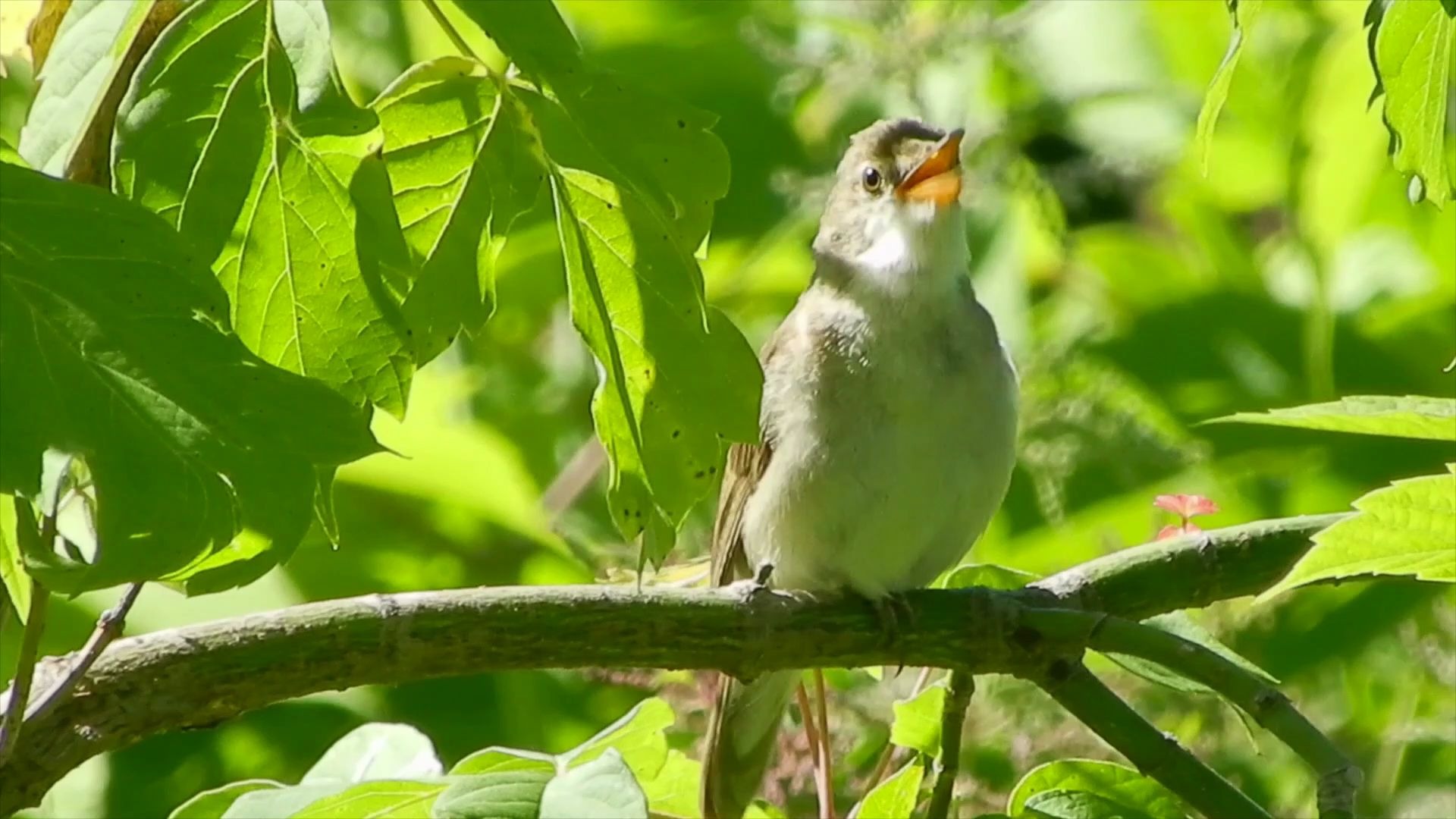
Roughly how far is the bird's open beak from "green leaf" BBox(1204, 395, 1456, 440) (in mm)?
1676

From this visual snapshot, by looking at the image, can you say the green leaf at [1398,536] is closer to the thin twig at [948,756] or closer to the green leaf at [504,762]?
the thin twig at [948,756]

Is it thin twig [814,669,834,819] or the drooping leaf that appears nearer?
the drooping leaf

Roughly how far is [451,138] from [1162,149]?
8.85 feet

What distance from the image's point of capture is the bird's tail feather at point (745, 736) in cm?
300

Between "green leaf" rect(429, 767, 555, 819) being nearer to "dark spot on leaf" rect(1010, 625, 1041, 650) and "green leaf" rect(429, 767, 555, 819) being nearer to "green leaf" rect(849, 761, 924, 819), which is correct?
"green leaf" rect(849, 761, 924, 819)

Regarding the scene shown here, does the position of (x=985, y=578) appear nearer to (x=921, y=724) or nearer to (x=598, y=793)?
(x=921, y=724)

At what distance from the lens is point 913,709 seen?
1.75 m

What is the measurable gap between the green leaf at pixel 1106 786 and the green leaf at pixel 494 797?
1.34 feet

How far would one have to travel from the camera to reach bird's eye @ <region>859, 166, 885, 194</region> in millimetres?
3358

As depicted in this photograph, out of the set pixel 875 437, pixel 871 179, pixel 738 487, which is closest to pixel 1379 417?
pixel 875 437

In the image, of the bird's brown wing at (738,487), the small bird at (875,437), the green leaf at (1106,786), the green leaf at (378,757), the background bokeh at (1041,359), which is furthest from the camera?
the bird's brown wing at (738,487)

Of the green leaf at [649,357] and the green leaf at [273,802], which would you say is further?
the green leaf at [273,802]

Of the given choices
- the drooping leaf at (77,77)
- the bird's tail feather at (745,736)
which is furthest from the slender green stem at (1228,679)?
the bird's tail feather at (745,736)

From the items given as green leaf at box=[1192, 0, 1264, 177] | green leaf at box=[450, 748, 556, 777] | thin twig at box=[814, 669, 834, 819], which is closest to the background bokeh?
thin twig at box=[814, 669, 834, 819]
